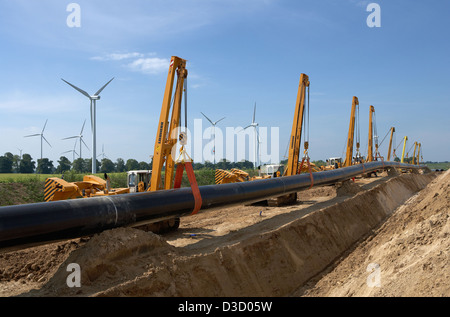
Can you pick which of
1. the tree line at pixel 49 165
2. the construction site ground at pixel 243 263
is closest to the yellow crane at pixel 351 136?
the construction site ground at pixel 243 263

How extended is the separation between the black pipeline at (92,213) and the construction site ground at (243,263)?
325 mm

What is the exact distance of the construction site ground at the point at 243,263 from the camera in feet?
18.4

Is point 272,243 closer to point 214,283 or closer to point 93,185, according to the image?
point 214,283

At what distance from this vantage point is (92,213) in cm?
609

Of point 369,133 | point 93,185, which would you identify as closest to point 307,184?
point 93,185

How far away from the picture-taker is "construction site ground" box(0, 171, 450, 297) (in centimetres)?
561

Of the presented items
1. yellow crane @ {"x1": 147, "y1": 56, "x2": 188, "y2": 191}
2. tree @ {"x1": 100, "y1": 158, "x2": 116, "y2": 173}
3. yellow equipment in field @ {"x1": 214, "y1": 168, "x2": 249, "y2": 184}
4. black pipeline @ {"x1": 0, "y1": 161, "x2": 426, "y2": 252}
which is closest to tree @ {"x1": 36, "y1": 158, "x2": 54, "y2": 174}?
tree @ {"x1": 100, "y1": 158, "x2": 116, "y2": 173}

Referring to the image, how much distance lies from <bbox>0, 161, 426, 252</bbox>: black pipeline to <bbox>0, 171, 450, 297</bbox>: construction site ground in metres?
0.33

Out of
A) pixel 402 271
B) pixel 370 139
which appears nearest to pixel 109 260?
pixel 402 271

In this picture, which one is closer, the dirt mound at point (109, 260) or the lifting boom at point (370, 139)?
the dirt mound at point (109, 260)

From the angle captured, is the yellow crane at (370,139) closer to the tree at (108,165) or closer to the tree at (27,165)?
the tree at (108,165)

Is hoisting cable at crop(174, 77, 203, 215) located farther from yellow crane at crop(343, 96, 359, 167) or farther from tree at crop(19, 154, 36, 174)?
tree at crop(19, 154, 36, 174)
